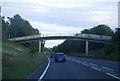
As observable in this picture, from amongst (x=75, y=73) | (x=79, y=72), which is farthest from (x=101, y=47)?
(x=75, y=73)

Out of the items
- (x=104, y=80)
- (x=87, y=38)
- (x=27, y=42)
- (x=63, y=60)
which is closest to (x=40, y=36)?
(x=27, y=42)

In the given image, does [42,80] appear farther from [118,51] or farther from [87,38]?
[87,38]

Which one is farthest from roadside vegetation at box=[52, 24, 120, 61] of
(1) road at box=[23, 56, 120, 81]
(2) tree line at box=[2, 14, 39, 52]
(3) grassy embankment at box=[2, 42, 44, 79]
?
(1) road at box=[23, 56, 120, 81]

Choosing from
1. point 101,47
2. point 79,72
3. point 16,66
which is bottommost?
point 101,47

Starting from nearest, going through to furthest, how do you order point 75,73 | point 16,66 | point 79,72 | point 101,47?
point 75,73 < point 79,72 < point 16,66 < point 101,47

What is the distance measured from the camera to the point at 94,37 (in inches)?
3647

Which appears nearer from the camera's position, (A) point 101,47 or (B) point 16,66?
(B) point 16,66

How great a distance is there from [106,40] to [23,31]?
31242 mm

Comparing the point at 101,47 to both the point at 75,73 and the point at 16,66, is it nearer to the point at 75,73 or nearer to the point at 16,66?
the point at 16,66

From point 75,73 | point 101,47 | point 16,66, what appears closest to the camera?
point 75,73

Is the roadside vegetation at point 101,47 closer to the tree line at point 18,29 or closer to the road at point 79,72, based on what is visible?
the tree line at point 18,29

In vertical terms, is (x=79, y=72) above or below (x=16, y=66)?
below

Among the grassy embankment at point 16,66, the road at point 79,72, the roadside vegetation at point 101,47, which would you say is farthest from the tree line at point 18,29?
the road at point 79,72

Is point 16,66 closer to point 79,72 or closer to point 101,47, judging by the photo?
point 79,72
